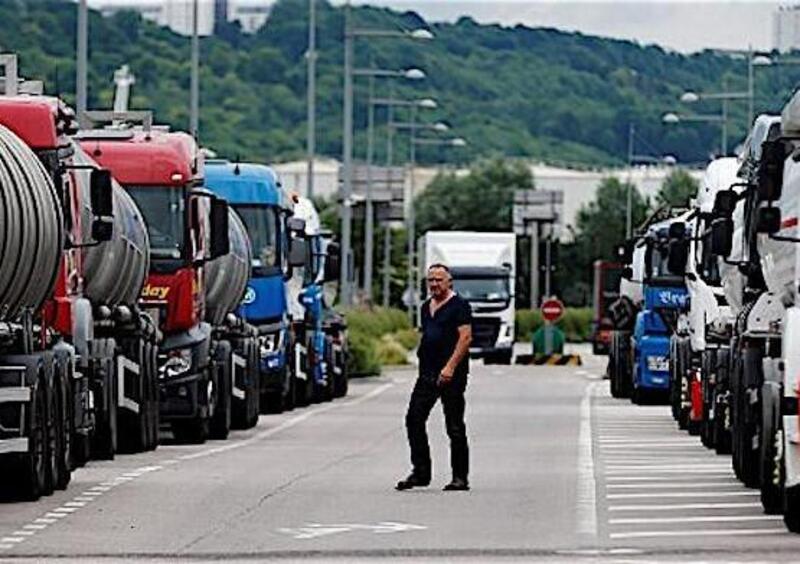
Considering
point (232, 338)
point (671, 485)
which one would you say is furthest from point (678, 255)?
point (671, 485)

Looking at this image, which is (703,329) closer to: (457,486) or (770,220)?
(457,486)

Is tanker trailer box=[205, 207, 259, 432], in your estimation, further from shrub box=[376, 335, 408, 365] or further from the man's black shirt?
shrub box=[376, 335, 408, 365]

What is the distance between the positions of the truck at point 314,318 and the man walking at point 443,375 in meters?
21.4

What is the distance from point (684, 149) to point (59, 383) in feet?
484

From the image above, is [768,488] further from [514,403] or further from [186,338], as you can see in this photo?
[514,403]

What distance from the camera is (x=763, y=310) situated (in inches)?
1009

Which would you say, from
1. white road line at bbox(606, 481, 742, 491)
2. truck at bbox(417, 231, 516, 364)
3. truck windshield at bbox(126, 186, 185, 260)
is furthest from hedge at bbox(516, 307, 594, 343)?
white road line at bbox(606, 481, 742, 491)

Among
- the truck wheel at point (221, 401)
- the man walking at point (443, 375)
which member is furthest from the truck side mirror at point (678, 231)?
the man walking at point (443, 375)

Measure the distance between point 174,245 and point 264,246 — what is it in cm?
999

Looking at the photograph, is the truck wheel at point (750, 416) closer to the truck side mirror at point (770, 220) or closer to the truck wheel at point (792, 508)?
the truck side mirror at point (770, 220)

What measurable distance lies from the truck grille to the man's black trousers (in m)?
57.1

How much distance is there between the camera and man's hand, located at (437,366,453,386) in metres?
25.7

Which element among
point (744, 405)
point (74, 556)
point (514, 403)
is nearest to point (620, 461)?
point (744, 405)

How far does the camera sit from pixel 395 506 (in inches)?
939
